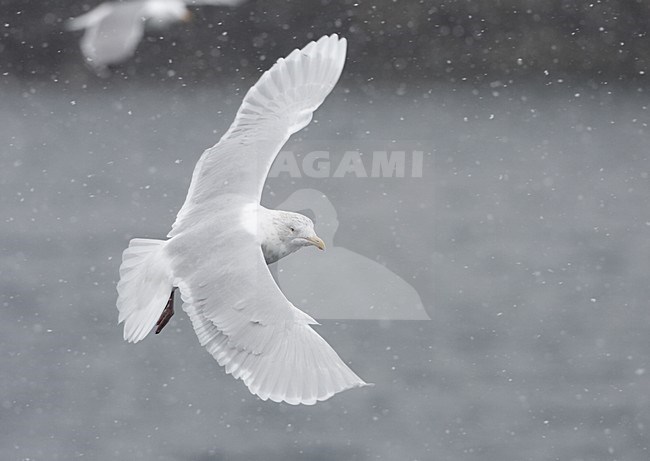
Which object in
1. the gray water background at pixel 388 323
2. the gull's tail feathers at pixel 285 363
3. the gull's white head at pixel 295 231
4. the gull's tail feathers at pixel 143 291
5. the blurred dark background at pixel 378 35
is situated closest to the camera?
the gull's tail feathers at pixel 285 363

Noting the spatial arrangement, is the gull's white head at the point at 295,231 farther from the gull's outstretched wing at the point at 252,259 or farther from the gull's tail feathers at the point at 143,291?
the gull's tail feathers at the point at 143,291

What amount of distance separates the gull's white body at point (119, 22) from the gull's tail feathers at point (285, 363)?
340cm

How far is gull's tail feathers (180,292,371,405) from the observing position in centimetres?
206

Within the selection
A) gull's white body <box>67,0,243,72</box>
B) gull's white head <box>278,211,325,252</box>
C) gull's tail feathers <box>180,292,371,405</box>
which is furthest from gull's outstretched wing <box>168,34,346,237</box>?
gull's white body <box>67,0,243,72</box>

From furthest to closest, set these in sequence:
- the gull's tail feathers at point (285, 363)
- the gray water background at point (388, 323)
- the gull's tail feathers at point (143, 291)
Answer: the gray water background at point (388, 323) < the gull's tail feathers at point (143, 291) < the gull's tail feathers at point (285, 363)

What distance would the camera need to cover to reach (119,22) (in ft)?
17.6

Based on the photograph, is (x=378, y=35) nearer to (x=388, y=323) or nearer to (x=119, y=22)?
(x=388, y=323)

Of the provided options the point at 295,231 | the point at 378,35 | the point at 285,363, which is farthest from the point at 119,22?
the point at 285,363

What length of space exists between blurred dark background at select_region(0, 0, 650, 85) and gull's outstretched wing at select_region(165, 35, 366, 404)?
4813mm

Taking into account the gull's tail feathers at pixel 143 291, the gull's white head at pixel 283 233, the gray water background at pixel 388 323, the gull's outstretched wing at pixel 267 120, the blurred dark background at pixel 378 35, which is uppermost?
the gull's outstretched wing at pixel 267 120

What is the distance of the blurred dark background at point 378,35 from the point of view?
24.3ft

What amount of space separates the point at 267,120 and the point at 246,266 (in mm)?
395

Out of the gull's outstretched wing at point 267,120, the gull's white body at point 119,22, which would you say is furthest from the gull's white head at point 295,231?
the gull's white body at point 119,22

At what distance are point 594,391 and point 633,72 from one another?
10.3 ft
